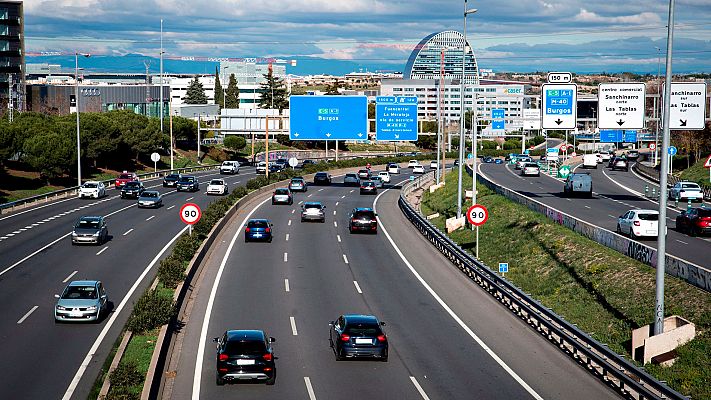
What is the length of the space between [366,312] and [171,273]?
777 cm

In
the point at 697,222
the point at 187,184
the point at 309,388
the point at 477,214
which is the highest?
the point at 477,214

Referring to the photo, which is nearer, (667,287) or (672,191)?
(667,287)

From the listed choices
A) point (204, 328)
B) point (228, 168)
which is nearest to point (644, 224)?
point (204, 328)

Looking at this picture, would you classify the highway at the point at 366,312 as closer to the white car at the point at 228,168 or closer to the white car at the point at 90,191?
the white car at the point at 90,191

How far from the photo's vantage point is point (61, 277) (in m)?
35.8

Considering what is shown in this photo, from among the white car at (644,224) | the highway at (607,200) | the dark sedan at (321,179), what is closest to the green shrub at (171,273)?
the highway at (607,200)

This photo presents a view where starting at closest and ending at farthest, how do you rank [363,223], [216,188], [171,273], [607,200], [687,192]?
[171,273], [363,223], [687,192], [607,200], [216,188]

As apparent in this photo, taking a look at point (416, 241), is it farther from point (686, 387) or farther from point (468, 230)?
point (686, 387)

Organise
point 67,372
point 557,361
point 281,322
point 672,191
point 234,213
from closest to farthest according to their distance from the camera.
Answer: point 67,372, point 557,361, point 281,322, point 234,213, point 672,191

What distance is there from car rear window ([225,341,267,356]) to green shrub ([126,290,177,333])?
16.4 ft

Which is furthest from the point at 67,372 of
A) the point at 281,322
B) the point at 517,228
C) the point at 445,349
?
the point at 517,228

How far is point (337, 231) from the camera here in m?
52.4

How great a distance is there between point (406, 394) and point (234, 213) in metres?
40.3

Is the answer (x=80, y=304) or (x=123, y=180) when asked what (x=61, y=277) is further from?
(x=123, y=180)
